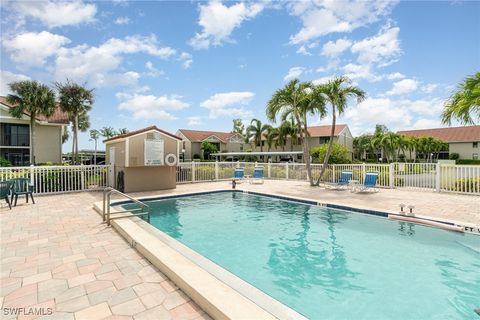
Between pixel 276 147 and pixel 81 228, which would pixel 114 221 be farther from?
pixel 276 147

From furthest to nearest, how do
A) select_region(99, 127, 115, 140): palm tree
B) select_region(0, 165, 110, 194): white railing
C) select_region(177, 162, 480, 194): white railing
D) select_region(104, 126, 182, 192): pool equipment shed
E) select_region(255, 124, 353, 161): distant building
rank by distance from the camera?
select_region(99, 127, 115, 140): palm tree
select_region(255, 124, 353, 161): distant building
select_region(104, 126, 182, 192): pool equipment shed
select_region(177, 162, 480, 194): white railing
select_region(0, 165, 110, 194): white railing

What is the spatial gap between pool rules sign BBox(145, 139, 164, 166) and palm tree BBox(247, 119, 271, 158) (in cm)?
3304

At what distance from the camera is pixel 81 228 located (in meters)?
6.30

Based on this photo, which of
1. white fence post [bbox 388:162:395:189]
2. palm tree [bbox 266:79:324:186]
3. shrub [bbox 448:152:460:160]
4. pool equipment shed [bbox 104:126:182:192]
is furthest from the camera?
shrub [bbox 448:152:460:160]

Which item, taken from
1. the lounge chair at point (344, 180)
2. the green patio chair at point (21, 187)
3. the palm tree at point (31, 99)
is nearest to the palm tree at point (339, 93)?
the lounge chair at point (344, 180)

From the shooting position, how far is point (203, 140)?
4594 cm

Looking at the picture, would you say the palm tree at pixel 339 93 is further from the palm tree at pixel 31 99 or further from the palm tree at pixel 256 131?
the palm tree at pixel 256 131

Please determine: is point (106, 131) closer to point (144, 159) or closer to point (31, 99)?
point (31, 99)

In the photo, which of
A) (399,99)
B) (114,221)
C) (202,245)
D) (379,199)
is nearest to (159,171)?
(114,221)

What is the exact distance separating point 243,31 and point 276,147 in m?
31.4

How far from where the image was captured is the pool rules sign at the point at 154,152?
12.1 metres

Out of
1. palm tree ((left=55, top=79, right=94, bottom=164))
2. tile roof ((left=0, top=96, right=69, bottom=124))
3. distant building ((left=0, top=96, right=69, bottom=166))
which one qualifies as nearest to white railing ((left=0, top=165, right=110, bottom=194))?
tile roof ((left=0, top=96, right=69, bottom=124))

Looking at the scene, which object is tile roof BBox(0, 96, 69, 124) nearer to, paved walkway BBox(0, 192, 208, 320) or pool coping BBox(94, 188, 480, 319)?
paved walkway BBox(0, 192, 208, 320)

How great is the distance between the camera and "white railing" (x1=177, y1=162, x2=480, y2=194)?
11273mm
